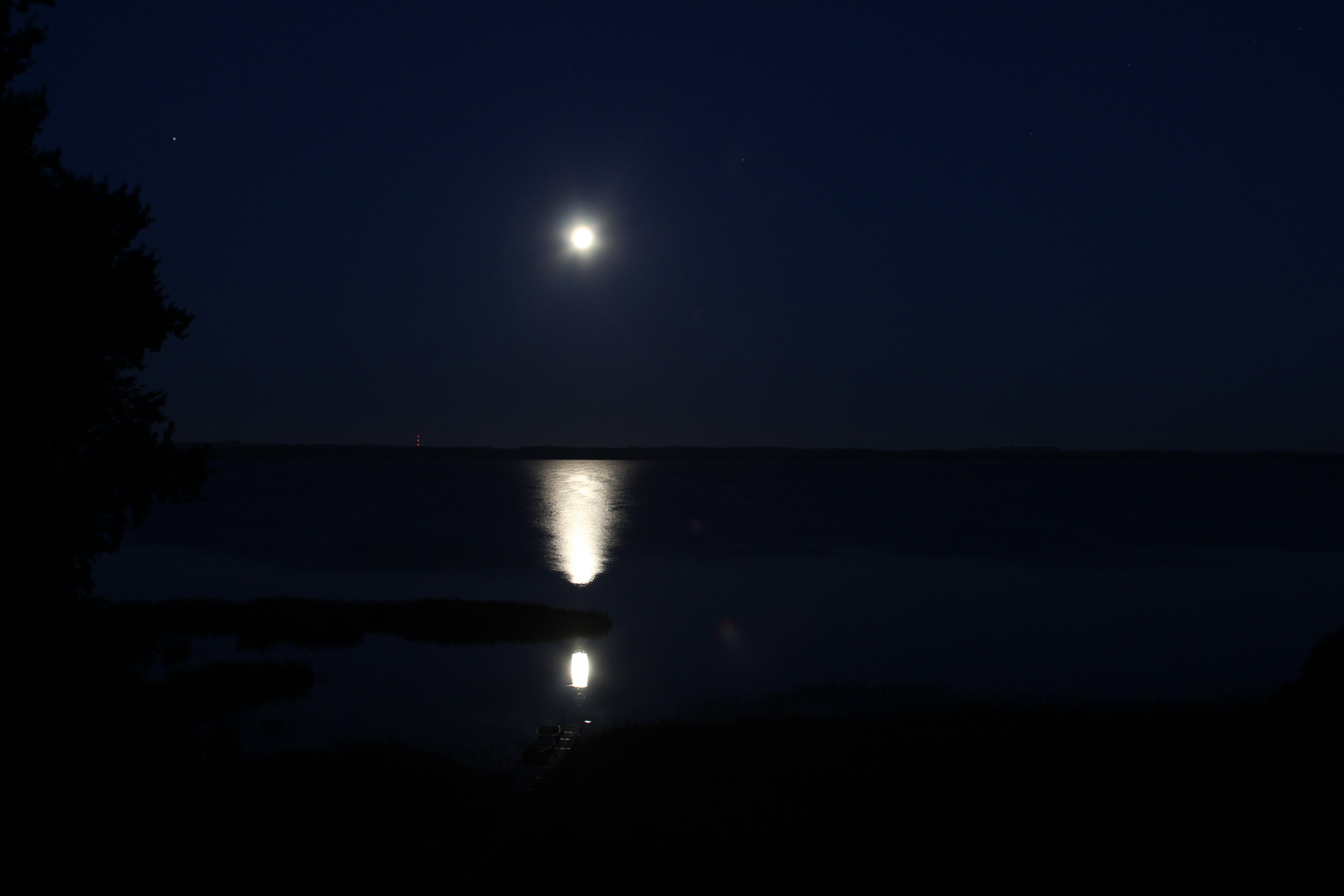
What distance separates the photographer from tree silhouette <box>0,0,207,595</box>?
11422mm

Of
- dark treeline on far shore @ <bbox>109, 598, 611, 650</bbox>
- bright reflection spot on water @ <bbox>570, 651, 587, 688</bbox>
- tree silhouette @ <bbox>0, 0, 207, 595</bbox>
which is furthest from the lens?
dark treeline on far shore @ <bbox>109, 598, 611, 650</bbox>

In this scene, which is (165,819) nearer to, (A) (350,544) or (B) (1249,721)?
(B) (1249,721)

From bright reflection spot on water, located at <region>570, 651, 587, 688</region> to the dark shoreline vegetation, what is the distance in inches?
425

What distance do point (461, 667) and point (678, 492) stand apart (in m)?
131

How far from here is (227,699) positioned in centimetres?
2636

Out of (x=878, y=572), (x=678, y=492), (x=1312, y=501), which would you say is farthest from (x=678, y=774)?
(x=1312, y=501)

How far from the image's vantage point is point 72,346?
1221cm

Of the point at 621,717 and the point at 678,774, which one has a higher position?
the point at 621,717

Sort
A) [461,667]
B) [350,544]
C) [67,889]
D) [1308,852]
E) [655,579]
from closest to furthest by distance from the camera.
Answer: [67,889]
[1308,852]
[461,667]
[655,579]
[350,544]

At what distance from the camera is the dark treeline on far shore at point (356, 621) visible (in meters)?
37.1

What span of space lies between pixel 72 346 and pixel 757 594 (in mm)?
42156

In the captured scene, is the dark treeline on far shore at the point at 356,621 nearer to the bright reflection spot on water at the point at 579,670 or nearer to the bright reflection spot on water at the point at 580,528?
the bright reflection spot on water at the point at 579,670

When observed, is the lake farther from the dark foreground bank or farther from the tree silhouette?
the tree silhouette

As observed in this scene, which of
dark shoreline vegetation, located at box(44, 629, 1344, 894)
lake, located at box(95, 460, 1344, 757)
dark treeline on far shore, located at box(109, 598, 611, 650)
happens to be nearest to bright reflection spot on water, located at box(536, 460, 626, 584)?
lake, located at box(95, 460, 1344, 757)
